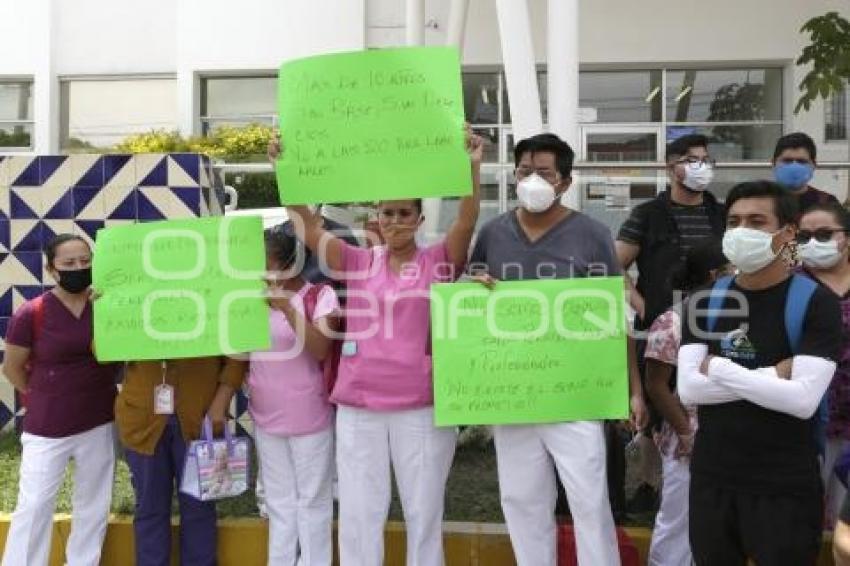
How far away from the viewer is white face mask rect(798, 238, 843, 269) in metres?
3.32

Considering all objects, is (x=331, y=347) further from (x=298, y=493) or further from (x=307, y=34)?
(x=307, y=34)

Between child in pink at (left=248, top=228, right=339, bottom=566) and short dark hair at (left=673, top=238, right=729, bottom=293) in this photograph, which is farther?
child in pink at (left=248, top=228, right=339, bottom=566)

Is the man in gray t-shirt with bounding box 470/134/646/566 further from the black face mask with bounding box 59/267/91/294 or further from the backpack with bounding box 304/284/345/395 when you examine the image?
the black face mask with bounding box 59/267/91/294

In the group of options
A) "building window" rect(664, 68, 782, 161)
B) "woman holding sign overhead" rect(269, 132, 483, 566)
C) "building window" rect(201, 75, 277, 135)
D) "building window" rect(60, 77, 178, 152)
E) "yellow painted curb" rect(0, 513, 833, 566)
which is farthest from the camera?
"building window" rect(60, 77, 178, 152)

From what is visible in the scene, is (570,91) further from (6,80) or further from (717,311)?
(6,80)

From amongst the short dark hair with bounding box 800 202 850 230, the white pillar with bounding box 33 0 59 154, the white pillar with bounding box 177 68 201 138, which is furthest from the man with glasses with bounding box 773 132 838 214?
the white pillar with bounding box 33 0 59 154

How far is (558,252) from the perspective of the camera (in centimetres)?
331

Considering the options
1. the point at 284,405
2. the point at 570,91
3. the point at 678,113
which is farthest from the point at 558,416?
the point at 678,113

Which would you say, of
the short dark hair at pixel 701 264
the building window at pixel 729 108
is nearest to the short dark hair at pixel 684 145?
the short dark hair at pixel 701 264

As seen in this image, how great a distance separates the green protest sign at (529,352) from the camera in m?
3.28

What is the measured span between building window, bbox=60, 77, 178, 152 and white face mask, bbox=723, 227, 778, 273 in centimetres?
1166

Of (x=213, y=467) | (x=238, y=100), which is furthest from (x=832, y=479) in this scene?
(x=238, y=100)

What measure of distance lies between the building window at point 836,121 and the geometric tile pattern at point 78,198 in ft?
28.5

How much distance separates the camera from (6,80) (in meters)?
13.6
